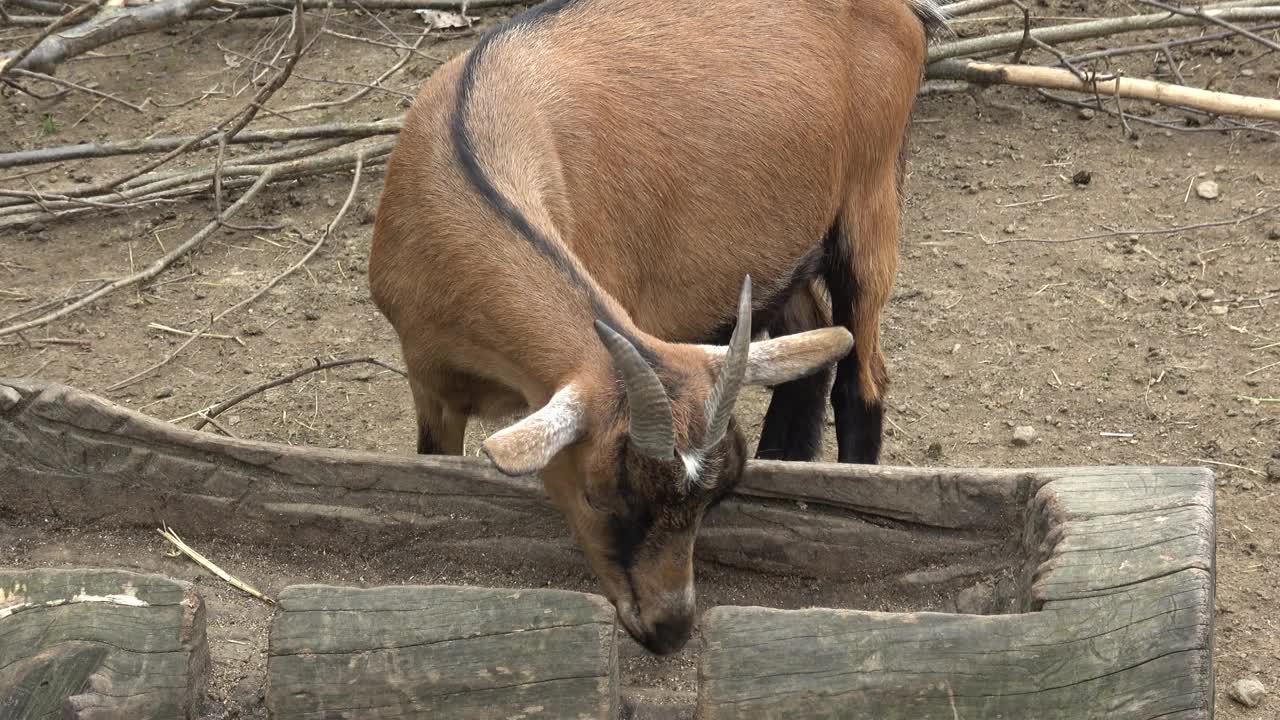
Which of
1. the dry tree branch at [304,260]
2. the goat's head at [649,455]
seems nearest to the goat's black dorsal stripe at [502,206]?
the goat's head at [649,455]

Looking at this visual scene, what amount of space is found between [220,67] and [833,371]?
14.6 ft

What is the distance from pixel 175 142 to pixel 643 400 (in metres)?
4.05

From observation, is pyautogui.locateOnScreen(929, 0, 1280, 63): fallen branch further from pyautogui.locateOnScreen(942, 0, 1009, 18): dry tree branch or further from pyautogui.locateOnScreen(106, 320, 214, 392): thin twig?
pyautogui.locateOnScreen(106, 320, 214, 392): thin twig

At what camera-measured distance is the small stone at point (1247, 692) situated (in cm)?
405

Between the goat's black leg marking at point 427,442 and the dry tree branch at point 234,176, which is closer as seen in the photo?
the goat's black leg marking at point 427,442

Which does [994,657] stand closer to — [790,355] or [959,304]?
[790,355]

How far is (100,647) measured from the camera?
3.23 metres

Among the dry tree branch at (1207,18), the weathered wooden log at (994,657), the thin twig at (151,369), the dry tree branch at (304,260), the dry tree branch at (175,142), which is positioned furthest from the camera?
the dry tree branch at (1207,18)

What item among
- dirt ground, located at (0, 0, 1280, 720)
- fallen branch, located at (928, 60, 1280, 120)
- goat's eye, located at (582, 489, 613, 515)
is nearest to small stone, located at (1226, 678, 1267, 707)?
dirt ground, located at (0, 0, 1280, 720)

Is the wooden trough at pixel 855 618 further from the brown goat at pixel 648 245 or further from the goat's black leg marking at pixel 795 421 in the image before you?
the goat's black leg marking at pixel 795 421

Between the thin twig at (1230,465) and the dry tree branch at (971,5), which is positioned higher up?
the dry tree branch at (971,5)

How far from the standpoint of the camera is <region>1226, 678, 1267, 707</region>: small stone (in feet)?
13.3

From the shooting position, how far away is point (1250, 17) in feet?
23.4

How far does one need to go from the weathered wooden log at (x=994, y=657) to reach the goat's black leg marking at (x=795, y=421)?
2332mm
